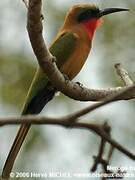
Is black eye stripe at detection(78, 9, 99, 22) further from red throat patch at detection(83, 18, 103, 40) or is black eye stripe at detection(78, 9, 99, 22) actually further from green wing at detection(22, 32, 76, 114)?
green wing at detection(22, 32, 76, 114)

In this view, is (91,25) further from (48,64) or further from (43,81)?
(48,64)

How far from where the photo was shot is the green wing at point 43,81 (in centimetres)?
347

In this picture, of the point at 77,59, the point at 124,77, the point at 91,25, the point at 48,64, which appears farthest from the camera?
the point at 91,25

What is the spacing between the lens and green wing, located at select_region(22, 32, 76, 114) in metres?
3.47

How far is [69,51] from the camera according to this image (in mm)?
3699

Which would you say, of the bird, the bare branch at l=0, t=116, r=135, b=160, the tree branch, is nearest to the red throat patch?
the bird

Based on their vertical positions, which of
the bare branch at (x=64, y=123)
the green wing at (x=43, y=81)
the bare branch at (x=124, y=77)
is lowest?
the green wing at (x=43, y=81)

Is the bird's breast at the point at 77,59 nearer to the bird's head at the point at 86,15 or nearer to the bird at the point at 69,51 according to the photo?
the bird at the point at 69,51

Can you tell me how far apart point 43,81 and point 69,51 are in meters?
0.32

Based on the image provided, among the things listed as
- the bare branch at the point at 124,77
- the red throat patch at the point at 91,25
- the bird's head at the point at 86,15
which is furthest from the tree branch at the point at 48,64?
the bird's head at the point at 86,15

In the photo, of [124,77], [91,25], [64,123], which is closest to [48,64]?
[124,77]

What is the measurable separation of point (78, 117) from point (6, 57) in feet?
14.7

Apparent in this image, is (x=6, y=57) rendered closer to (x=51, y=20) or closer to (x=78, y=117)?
(x=51, y=20)

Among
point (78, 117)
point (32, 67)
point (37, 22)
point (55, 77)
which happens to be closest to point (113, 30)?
point (32, 67)
